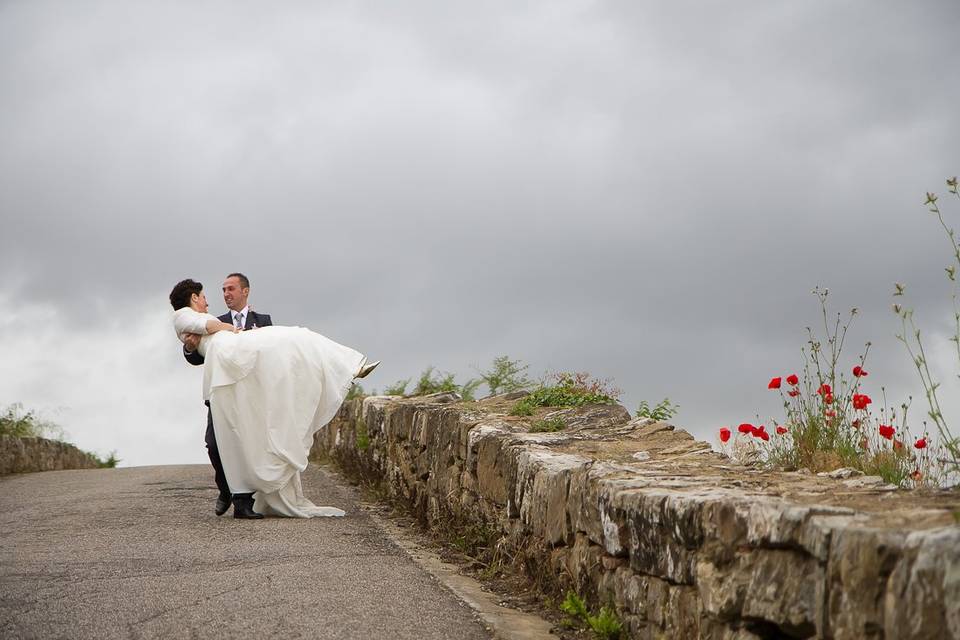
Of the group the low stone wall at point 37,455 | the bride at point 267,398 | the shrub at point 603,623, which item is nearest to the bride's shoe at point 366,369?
the bride at point 267,398

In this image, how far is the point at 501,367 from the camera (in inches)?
468

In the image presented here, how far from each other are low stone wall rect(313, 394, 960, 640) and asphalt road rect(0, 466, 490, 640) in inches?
29.5

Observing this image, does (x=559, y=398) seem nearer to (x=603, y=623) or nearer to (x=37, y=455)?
(x=603, y=623)

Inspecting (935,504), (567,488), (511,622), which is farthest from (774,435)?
(935,504)

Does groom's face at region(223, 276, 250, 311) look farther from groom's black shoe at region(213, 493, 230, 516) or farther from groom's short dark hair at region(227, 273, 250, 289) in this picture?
groom's black shoe at region(213, 493, 230, 516)

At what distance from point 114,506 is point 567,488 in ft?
21.5

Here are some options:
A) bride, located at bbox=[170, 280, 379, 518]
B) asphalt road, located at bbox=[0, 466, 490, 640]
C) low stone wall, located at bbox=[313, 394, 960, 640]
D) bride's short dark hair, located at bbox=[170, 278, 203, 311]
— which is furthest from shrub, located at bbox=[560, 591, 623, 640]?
bride's short dark hair, located at bbox=[170, 278, 203, 311]

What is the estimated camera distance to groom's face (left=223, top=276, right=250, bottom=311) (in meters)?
10.9

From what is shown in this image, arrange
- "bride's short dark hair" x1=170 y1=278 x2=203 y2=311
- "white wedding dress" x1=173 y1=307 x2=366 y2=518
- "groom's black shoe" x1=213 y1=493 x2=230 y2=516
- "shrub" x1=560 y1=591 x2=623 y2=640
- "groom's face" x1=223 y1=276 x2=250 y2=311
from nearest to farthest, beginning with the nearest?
"shrub" x1=560 y1=591 x2=623 y2=640
"white wedding dress" x1=173 y1=307 x2=366 y2=518
"groom's black shoe" x1=213 y1=493 x2=230 y2=516
"bride's short dark hair" x1=170 y1=278 x2=203 y2=311
"groom's face" x1=223 y1=276 x2=250 y2=311

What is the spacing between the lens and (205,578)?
23.0 feet

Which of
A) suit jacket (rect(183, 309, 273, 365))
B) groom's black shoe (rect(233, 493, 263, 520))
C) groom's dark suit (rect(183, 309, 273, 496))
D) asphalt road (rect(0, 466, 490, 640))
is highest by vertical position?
suit jacket (rect(183, 309, 273, 365))

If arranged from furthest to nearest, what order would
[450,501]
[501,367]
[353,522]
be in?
[501,367] < [353,522] < [450,501]

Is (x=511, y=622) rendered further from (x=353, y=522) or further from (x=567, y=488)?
(x=353, y=522)

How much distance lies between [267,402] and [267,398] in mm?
38
